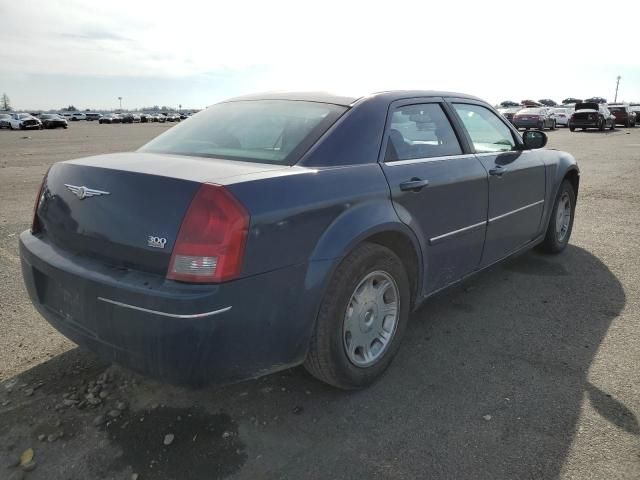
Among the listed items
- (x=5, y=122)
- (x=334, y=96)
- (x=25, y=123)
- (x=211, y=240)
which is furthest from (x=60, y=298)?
(x=5, y=122)

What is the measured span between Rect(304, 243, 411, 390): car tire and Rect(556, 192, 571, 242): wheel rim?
2776 millimetres

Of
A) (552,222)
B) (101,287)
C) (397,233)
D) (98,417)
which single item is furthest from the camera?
A: (552,222)

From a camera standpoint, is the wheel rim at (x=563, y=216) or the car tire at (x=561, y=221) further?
the wheel rim at (x=563, y=216)

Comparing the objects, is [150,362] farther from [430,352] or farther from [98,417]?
[430,352]

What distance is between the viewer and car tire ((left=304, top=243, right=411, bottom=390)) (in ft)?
8.11

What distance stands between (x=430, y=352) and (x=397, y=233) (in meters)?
0.88

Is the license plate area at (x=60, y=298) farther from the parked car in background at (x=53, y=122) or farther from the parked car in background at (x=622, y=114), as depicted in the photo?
the parked car in background at (x=53, y=122)

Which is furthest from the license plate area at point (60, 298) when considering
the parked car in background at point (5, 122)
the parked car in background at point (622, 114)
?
the parked car in background at point (5, 122)

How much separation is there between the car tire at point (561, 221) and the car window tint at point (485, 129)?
108 cm

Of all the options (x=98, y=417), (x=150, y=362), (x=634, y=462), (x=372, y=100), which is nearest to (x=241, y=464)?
(x=150, y=362)

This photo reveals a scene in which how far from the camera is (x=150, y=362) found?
6.97 ft

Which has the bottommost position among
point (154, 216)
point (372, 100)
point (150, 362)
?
point (150, 362)

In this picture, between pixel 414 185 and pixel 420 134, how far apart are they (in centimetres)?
51

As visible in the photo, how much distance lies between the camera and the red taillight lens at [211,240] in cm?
204
